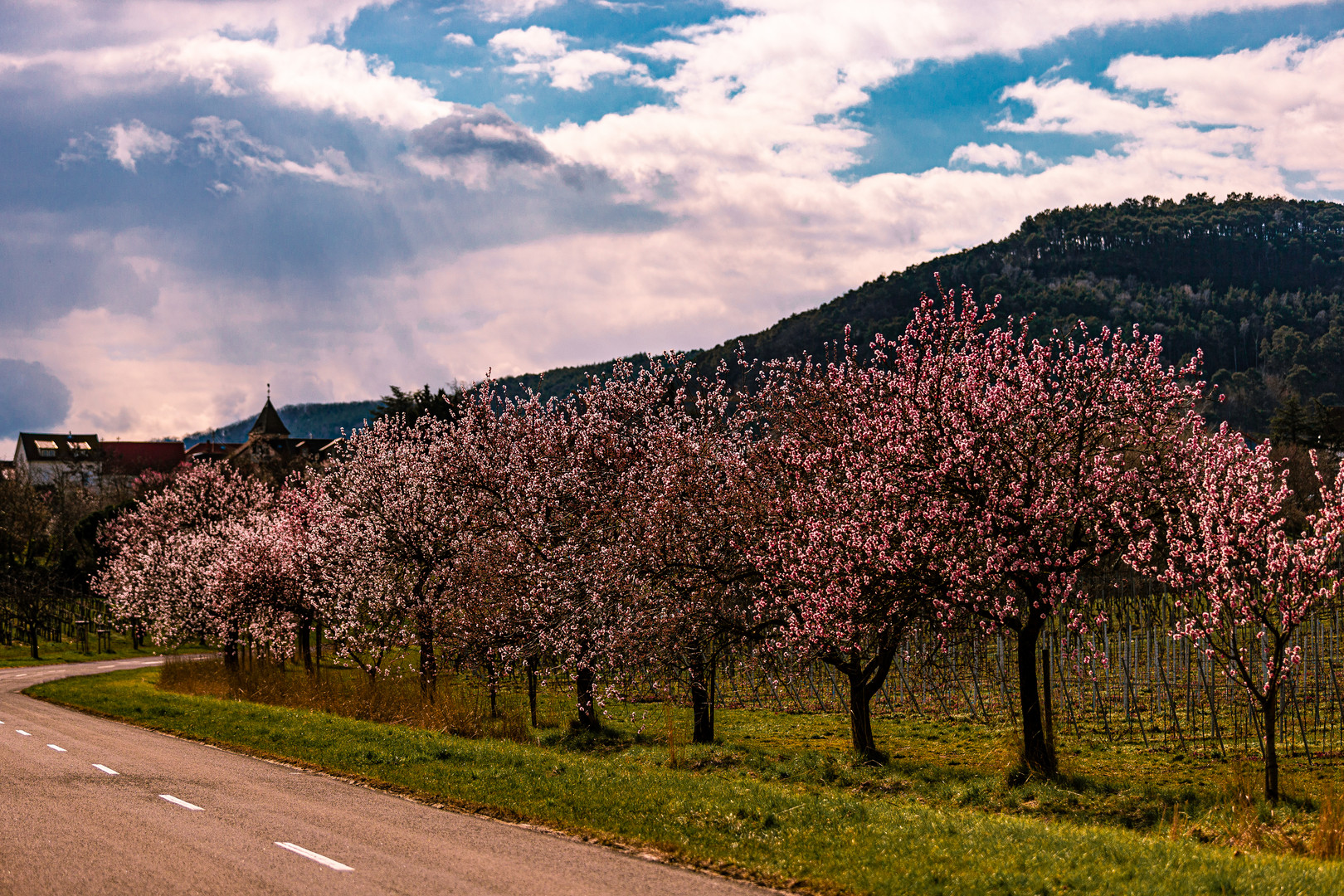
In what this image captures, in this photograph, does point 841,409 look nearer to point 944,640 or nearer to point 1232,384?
point 944,640

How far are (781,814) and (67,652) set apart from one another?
200 feet

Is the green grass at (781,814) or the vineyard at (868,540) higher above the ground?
the vineyard at (868,540)

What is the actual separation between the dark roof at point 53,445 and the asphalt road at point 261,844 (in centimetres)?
16629

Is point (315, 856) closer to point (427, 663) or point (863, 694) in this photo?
point (863, 694)

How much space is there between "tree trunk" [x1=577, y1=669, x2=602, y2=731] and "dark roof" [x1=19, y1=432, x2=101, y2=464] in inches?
6332

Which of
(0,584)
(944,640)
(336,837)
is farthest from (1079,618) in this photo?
(0,584)

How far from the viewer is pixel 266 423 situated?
135625mm

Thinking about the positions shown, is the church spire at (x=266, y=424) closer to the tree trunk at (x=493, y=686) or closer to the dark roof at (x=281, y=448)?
the dark roof at (x=281, y=448)

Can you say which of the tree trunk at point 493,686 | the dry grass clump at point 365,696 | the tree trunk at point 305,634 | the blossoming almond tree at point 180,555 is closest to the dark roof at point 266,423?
the blossoming almond tree at point 180,555

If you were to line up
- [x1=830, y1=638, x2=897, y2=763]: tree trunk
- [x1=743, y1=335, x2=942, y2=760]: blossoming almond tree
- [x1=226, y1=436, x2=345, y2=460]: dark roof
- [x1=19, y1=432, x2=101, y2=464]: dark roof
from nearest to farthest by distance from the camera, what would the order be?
[x1=743, y1=335, x2=942, y2=760]: blossoming almond tree → [x1=830, y1=638, x2=897, y2=763]: tree trunk → [x1=226, y1=436, x2=345, y2=460]: dark roof → [x1=19, y1=432, x2=101, y2=464]: dark roof

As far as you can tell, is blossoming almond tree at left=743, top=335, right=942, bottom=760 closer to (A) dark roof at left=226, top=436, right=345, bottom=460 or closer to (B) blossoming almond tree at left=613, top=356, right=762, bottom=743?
(B) blossoming almond tree at left=613, top=356, right=762, bottom=743

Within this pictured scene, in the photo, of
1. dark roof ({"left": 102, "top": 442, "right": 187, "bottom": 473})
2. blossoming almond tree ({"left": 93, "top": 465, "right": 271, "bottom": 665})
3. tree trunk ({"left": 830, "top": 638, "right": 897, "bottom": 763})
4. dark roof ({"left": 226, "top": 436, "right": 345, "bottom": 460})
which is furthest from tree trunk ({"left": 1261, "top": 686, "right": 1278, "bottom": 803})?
dark roof ({"left": 102, "top": 442, "right": 187, "bottom": 473})

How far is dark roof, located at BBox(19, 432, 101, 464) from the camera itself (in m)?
170

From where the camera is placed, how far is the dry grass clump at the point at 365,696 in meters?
25.3
